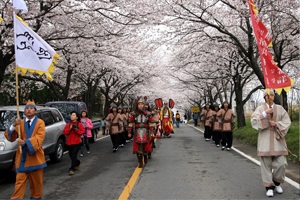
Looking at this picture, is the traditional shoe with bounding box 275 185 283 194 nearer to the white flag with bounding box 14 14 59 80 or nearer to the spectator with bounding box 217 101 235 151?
the white flag with bounding box 14 14 59 80

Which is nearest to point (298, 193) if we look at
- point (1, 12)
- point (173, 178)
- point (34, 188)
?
point (173, 178)

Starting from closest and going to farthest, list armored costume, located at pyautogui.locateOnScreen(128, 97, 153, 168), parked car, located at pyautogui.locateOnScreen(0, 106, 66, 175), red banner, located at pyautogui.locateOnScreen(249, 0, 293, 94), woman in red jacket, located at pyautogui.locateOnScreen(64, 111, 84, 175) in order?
red banner, located at pyautogui.locateOnScreen(249, 0, 293, 94)
parked car, located at pyautogui.locateOnScreen(0, 106, 66, 175)
woman in red jacket, located at pyautogui.locateOnScreen(64, 111, 84, 175)
armored costume, located at pyautogui.locateOnScreen(128, 97, 153, 168)

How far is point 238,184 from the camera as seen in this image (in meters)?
7.09

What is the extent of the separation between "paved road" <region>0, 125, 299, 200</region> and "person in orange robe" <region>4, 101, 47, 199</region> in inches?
38.7

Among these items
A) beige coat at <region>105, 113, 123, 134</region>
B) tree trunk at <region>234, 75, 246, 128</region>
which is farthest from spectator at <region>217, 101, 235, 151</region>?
tree trunk at <region>234, 75, 246, 128</region>

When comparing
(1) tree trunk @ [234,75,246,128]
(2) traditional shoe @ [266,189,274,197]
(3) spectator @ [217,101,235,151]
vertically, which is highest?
(1) tree trunk @ [234,75,246,128]

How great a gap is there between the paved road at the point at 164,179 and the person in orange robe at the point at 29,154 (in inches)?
38.7

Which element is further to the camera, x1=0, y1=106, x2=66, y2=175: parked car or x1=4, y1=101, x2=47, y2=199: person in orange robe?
x1=0, y1=106, x2=66, y2=175: parked car

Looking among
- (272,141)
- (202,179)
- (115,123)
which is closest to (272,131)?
(272,141)

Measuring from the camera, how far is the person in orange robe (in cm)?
534

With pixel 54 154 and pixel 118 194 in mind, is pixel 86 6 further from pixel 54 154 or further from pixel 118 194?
pixel 118 194

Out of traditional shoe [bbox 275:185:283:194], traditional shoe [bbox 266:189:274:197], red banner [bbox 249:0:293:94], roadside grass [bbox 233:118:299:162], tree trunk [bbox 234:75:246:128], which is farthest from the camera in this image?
tree trunk [bbox 234:75:246:128]

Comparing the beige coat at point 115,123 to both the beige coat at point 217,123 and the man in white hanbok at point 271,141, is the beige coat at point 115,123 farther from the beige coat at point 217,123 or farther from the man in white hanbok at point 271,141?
the man in white hanbok at point 271,141

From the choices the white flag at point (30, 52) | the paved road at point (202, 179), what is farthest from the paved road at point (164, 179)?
the white flag at point (30, 52)
